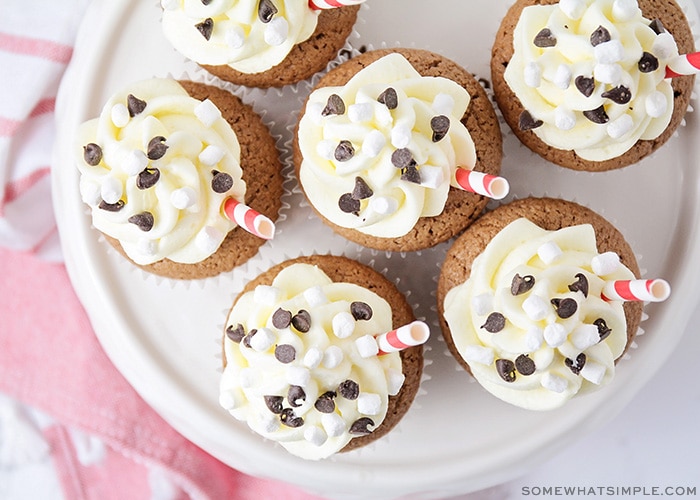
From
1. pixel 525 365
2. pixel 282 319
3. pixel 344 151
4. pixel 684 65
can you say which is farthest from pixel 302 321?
pixel 684 65

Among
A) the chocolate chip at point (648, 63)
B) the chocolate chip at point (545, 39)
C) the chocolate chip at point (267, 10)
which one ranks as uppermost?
the chocolate chip at point (648, 63)

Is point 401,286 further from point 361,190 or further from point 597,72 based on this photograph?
point 597,72

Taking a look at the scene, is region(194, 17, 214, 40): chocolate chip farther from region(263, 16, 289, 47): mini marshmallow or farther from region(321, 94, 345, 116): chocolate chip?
region(321, 94, 345, 116): chocolate chip

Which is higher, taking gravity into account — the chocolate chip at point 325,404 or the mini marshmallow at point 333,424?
the chocolate chip at point 325,404

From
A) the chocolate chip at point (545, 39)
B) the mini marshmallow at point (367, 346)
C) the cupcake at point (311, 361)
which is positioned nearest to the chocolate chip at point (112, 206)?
the cupcake at point (311, 361)

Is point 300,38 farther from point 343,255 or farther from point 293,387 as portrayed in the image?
point 293,387

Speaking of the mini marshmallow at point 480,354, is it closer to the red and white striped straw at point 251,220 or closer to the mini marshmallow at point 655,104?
the red and white striped straw at point 251,220

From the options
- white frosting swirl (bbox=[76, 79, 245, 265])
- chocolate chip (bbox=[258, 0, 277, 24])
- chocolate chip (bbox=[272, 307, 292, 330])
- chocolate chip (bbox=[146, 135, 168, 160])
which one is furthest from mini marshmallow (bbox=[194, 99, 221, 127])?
chocolate chip (bbox=[272, 307, 292, 330])
